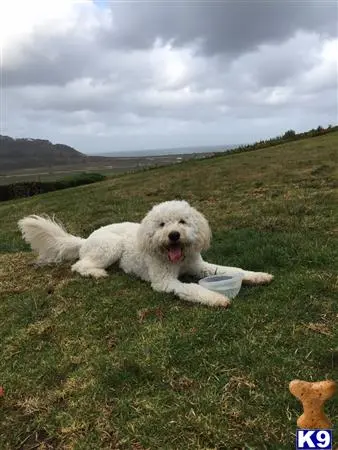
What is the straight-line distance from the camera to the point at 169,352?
3.99 m

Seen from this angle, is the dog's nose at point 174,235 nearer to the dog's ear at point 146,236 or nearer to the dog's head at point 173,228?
the dog's head at point 173,228

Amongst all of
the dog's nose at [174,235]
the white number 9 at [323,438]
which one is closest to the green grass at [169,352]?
the dog's nose at [174,235]

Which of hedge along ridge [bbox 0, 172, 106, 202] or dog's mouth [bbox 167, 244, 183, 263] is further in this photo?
hedge along ridge [bbox 0, 172, 106, 202]

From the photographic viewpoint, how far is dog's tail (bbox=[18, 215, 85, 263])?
7.17m

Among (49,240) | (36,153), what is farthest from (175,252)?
(36,153)

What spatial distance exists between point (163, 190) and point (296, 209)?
16.6 feet

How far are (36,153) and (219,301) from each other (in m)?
107

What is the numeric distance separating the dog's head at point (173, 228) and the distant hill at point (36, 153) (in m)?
82.6

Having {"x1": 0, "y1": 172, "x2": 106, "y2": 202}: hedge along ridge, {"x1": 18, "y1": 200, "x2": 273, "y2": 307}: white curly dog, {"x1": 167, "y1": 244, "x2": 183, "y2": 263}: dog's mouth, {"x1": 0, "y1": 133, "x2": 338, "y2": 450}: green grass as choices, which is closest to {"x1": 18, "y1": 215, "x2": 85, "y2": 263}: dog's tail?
{"x1": 0, "y1": 133, "x2": 338, "y2": 450}: green grass

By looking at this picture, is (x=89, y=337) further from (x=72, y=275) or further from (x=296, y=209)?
(x=296, y=209)

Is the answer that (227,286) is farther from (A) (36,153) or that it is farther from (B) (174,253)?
(A) (36,153)

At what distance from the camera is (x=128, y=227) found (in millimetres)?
6727

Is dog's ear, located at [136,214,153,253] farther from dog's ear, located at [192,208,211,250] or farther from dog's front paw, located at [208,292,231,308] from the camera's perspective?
dog's front paw, located at [208,292,231,308]

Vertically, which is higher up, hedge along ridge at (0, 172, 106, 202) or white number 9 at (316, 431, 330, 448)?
white number 9 at (316, 431, 330, 448)
